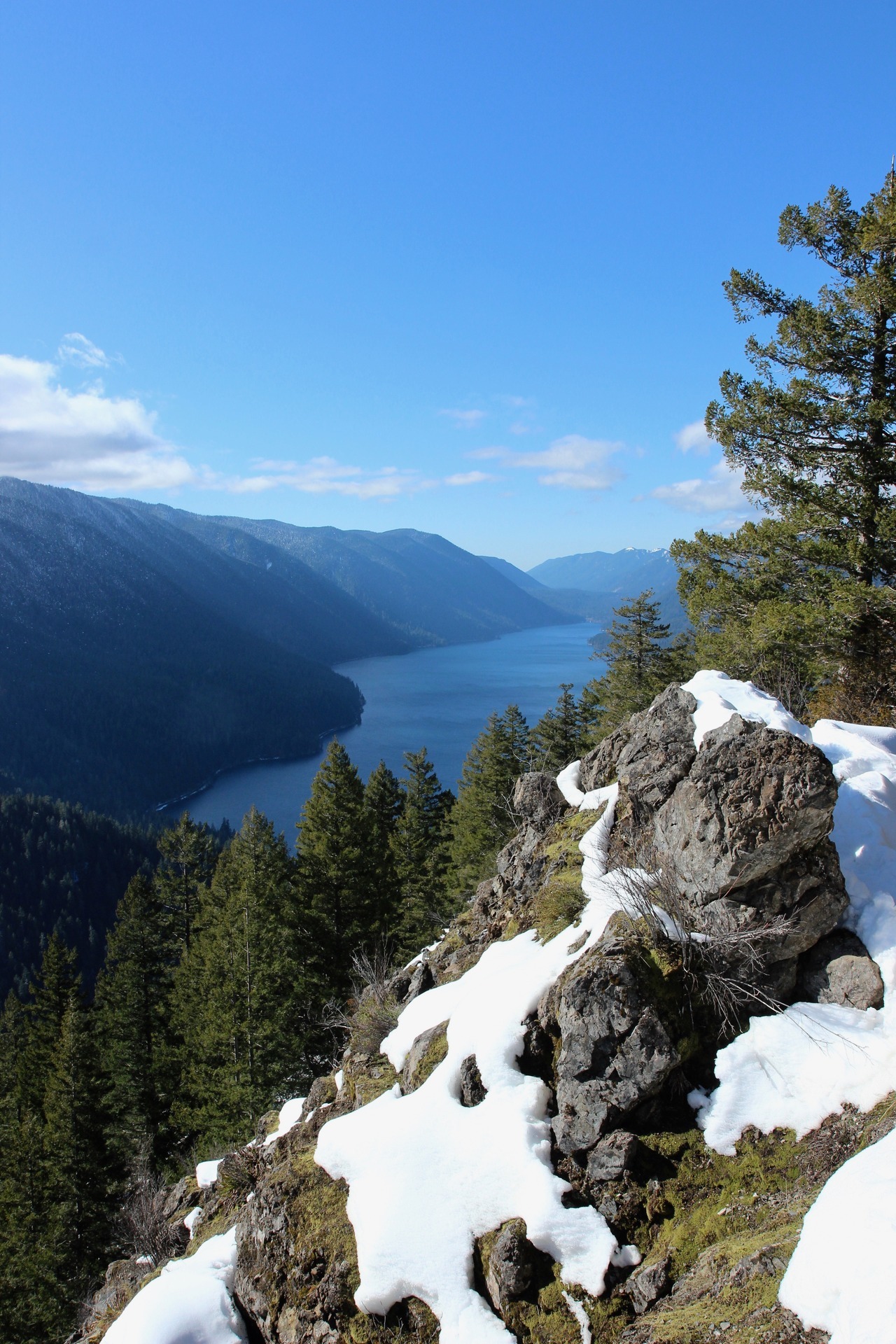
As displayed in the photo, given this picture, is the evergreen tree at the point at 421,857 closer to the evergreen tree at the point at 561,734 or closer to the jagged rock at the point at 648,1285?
the evergreen tree at the point at 561,734

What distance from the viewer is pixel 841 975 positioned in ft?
24.4

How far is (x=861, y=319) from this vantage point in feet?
42.3

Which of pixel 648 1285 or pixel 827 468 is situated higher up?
pixel 827 468

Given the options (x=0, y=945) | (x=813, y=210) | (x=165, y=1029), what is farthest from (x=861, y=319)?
(x=0, y=945)

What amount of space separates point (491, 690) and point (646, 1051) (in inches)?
7270

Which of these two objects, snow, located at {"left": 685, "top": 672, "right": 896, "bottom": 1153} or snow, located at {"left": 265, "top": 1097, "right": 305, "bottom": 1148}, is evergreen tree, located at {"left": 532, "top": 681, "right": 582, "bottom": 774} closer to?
snow, located at {"left": 265, "top": 1097, "right": 305, "bottom": 1148}

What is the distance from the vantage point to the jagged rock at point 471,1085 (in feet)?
25.0

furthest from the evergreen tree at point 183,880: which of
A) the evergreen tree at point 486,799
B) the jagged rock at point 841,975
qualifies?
the jagged rock at point 841,975

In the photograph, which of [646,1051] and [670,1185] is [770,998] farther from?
[670,1185]

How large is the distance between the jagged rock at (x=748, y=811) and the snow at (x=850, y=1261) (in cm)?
298

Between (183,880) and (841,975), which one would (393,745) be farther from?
(841,975)

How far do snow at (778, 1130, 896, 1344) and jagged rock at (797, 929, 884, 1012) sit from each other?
95.6 inches

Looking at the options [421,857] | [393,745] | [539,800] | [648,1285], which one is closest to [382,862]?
[421,857]

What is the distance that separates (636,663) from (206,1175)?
21949mm
